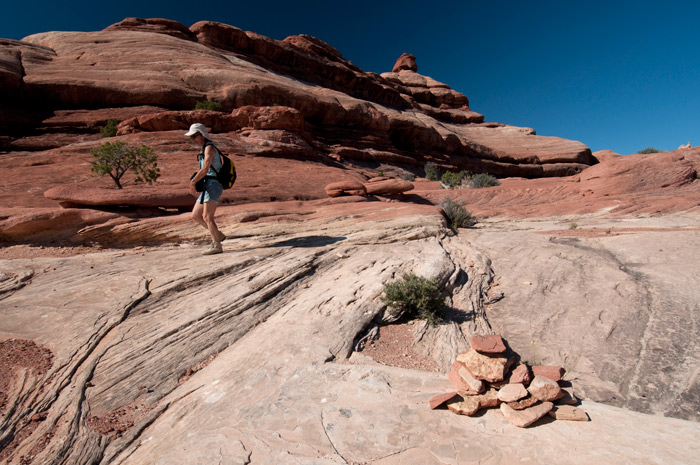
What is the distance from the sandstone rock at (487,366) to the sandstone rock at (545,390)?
0.74 feet

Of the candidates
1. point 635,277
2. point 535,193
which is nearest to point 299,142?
point 535,193

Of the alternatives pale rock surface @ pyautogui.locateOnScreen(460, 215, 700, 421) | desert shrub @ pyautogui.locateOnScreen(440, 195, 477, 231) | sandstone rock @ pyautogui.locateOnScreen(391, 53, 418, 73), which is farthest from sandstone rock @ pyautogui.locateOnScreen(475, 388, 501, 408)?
sandstone rock @ pyautogui.locateOnScreen(391, 53, 418, 73)

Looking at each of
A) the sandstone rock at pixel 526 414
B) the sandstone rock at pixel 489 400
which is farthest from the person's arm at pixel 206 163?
the sandstone rock at pixel 526 414

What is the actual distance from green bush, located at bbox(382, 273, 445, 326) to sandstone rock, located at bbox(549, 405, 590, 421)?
2.22m

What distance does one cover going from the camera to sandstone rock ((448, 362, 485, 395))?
8.90 feet

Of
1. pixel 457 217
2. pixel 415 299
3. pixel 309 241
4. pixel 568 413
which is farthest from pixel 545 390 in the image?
pixel 457 217

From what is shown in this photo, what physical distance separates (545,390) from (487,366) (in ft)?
1.42

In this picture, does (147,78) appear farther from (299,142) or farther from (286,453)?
(286,453)

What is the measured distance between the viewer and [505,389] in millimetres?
2605

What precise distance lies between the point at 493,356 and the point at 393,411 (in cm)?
99

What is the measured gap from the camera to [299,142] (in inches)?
976

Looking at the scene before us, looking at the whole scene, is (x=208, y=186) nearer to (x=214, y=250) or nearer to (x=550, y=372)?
(x=214, y=250)

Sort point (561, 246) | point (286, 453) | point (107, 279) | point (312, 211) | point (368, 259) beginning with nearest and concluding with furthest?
point (286, 453), point (107, 279), point (368, 259), point (561, 246), point (312, 211)

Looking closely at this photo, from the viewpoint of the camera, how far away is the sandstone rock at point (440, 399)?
8.72 ft
